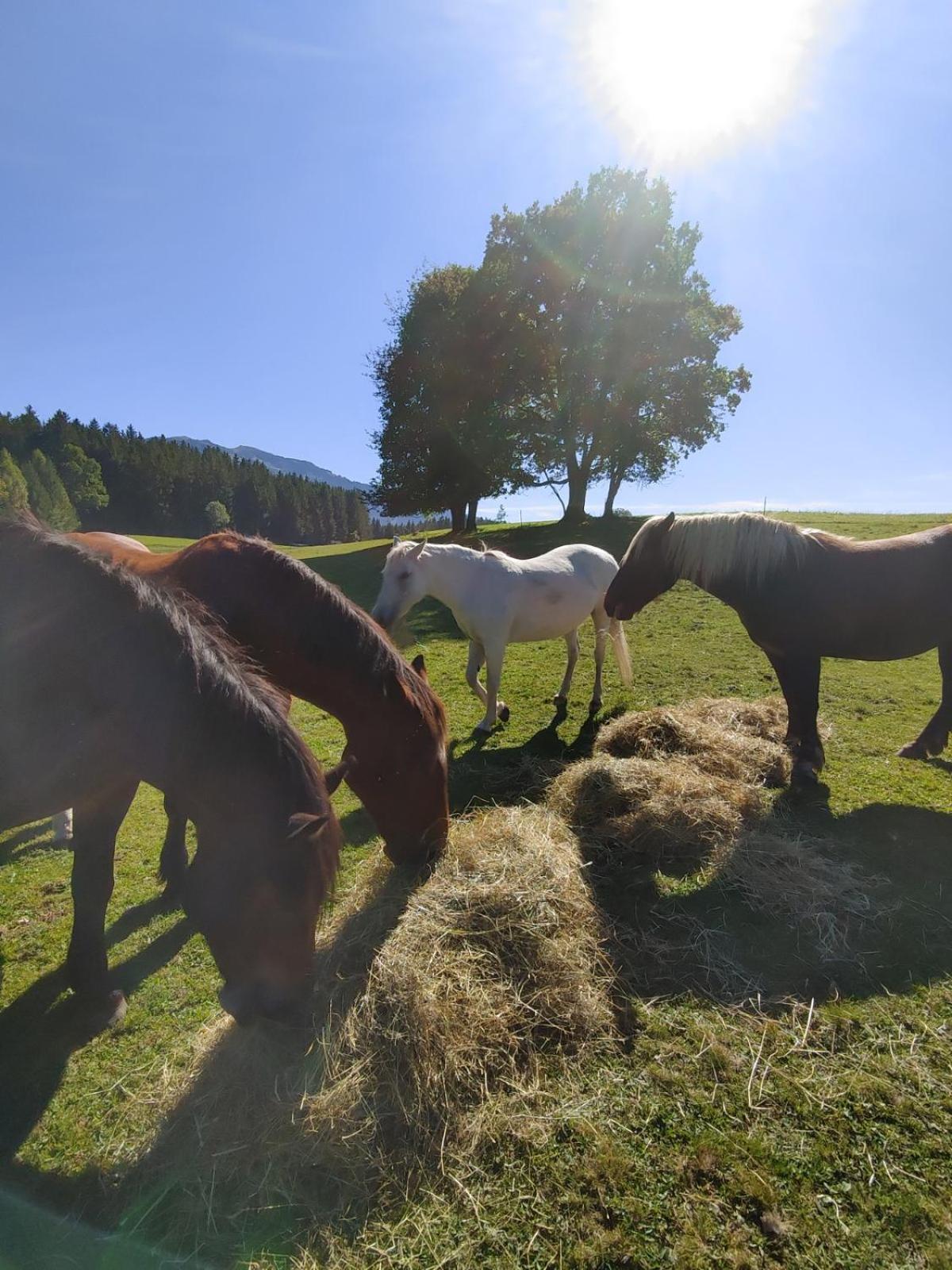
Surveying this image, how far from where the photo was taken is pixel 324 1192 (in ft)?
6.16

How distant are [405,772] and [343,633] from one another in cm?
87

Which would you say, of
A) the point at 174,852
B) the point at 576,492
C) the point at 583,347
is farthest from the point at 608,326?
the point at 174,852

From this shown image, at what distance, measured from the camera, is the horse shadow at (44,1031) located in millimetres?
2273

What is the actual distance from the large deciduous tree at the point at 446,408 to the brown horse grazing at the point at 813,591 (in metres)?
17.8

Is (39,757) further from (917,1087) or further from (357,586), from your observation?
(357,586)

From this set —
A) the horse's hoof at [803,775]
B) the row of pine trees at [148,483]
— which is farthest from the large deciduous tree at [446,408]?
the row of pine trees at [148,483]

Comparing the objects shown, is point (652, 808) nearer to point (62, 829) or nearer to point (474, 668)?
point (474, 668)

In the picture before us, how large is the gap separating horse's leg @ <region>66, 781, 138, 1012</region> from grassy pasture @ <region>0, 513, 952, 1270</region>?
17 centimetres

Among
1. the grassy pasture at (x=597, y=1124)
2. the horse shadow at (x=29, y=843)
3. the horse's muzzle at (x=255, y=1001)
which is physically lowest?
the horse shadow at (x=29, y=843)

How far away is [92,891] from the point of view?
2840 millimetres

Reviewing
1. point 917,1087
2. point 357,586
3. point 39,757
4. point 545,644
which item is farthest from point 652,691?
point 357,586

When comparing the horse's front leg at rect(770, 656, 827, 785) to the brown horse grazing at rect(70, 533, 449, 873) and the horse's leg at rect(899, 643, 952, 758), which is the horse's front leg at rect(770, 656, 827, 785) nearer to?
the horse's leg at rect(899, 643, 952, 758)

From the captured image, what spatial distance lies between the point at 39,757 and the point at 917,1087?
383cm

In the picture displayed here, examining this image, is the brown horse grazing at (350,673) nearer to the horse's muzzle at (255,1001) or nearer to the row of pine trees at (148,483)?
the horse's muzzle at (255,1001)
